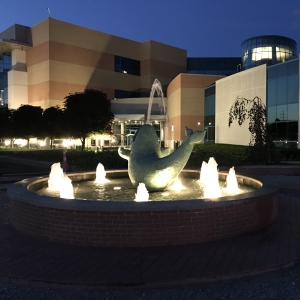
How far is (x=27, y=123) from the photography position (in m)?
41.3

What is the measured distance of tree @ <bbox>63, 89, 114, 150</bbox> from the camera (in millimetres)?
32906

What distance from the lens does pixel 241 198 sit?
586cm

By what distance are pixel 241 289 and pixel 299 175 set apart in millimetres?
12353

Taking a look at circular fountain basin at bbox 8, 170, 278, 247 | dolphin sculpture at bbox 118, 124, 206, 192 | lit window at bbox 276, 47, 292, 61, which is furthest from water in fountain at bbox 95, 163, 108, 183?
lit window at bbox 276, 47, 292, 61

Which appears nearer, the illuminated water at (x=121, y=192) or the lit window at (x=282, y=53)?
the illuminated water at (x=121, y=192)

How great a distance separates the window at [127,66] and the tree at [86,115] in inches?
810

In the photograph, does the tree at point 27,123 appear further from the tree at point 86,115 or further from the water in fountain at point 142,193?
the water in fountain at point 142,193

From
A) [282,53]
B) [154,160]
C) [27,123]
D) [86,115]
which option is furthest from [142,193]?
[282,53]

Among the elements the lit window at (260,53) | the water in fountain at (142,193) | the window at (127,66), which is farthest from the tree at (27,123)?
the water in fountain at (142,193)

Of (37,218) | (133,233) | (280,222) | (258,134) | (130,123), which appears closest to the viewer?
(133,233)

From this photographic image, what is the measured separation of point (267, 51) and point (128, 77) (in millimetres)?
22365

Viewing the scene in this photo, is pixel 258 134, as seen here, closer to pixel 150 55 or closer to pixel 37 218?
pixel 37 218

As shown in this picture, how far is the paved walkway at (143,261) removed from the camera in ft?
13.8

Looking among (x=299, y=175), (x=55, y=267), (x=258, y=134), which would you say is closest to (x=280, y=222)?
(x=55, y=267)
